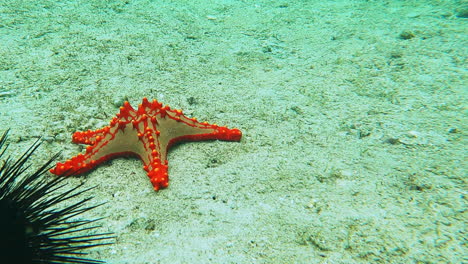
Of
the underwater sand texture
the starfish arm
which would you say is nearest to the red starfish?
the starfish arm

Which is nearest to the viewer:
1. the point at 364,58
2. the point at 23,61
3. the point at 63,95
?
the point at 63,95

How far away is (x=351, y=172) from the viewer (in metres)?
3.23

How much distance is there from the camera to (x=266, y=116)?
4.12 meters

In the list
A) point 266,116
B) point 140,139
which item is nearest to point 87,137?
point 140,139

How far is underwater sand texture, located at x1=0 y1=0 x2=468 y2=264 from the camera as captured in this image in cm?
257

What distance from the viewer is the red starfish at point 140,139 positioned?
9.80 feet

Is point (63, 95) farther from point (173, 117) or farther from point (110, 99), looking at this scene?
point (173, 117)

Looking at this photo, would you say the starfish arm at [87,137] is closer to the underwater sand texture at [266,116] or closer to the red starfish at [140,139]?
the red starfish at [140,139]

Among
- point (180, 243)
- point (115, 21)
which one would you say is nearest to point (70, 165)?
point (180, 243)

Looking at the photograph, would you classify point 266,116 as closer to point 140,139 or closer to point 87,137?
point 140,139

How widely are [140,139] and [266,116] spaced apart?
181 centimetres

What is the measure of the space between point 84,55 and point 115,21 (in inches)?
61.9

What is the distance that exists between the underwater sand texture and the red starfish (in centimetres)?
16

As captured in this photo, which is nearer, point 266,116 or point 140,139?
point 140,139
